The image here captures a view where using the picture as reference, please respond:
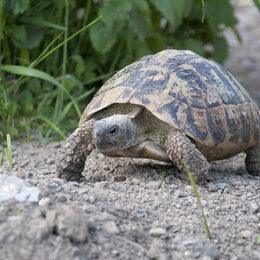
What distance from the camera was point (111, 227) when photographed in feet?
7.57

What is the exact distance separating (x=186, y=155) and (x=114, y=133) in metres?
0.51

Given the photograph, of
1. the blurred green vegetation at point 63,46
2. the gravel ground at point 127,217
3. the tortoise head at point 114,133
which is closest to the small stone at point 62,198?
the gravel ground at point 127,217

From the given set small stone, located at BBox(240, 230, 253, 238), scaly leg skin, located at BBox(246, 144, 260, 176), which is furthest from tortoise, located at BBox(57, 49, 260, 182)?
small stone, located at BBox(240, 230, 253, 238)

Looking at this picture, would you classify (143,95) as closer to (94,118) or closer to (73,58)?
(94,118)

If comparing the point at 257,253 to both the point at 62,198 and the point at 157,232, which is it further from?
the point at 62,198

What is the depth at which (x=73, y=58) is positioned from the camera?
5297mm

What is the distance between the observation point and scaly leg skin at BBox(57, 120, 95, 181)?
332 centimetres

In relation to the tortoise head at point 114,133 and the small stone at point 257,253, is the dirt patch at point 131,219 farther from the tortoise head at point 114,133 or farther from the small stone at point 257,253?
the tortoise head at point 114,133

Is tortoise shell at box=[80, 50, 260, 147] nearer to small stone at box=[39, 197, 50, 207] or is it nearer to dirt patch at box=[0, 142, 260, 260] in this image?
dirt patch at box=[0, 142, 260, 260]

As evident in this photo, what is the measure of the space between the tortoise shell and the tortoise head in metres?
0.18

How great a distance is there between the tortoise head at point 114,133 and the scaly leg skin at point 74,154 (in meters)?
0.20

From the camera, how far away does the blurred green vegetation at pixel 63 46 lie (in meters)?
4.79

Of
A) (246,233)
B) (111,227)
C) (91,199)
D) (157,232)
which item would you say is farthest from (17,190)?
(246,233)

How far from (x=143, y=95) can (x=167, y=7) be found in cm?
202
